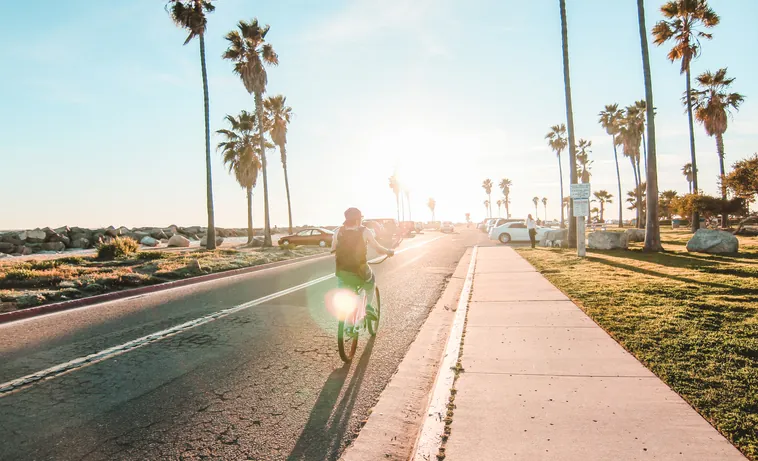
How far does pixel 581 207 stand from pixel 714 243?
451cm

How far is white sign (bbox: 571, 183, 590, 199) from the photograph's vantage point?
17.0 meters

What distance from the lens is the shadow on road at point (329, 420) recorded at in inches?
123

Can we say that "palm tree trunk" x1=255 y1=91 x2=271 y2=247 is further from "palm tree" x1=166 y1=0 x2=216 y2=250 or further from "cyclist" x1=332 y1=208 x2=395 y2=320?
"cyclist" x1=332 y1=208 x2=395 y2=320

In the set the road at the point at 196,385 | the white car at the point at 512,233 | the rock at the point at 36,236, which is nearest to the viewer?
the road at the point at 196,385

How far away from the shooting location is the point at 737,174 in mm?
25938

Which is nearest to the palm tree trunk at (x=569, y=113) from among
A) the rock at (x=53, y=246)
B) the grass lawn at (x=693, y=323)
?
the grass lawn at (x=693, y=323)

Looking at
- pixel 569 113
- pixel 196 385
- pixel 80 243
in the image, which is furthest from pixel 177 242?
pixel 196 385

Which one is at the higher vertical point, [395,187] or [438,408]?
[395,187]

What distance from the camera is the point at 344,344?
206 inches

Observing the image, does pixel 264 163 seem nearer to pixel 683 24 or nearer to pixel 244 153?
pixel 244 153

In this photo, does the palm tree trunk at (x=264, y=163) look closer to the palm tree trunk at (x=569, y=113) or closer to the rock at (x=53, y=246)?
the rock at (x=53, y=246)

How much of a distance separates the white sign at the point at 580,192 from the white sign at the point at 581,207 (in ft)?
0.43

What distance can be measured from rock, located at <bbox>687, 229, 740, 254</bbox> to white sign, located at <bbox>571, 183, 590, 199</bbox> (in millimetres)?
4015

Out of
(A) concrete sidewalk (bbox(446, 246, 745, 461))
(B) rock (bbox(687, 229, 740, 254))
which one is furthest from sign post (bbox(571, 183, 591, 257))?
(A) concrete sidewalk (bbox(446, 246, 745, 461))
